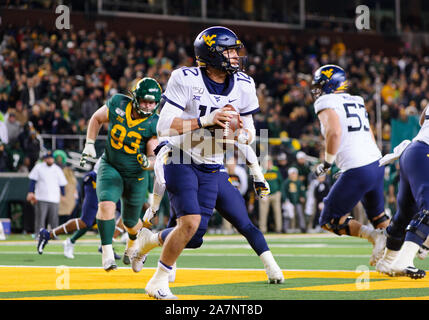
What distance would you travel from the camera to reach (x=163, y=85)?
22469 mm

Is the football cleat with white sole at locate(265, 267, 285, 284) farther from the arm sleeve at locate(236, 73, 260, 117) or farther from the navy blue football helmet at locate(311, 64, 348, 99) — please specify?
the navy blue football helmet at locate(311, 64, 348, 99)

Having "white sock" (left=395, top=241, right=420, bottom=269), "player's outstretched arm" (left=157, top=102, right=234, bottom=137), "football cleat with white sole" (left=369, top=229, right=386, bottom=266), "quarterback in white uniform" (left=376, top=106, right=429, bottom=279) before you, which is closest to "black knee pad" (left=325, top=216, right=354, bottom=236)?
"football cleat with white sole" (left=369, top=229, right=386, bottom=266)

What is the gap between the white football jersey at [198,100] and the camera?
6.30 m

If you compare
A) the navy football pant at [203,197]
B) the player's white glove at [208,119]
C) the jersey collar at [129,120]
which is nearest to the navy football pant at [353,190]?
the navy football pant at [203,197]

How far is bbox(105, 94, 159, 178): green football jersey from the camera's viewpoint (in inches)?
364

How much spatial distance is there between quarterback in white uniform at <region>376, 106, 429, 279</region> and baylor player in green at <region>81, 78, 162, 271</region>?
2.67m

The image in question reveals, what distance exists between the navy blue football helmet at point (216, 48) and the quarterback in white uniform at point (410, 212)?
1884mm

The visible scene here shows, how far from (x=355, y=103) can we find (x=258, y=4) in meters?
25.7

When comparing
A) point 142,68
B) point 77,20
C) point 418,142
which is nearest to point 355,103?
point 418,142

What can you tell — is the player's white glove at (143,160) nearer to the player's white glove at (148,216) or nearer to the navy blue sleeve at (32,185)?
the player's white glove at (148,216)

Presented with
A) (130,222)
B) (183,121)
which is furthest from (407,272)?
(130,222)

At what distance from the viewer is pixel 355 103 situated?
28.8 ft

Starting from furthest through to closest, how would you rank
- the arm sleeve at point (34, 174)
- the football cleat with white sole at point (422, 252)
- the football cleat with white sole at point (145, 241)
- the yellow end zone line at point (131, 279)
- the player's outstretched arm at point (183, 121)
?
the arm sleeve at point (34, 174) < the football cleat with white sole at point (422, 252) < the football cleat with white sole at point (145, 241) < the yellow end zone line at point (131, 279) < the player's outstretched arm at point (183, 121)

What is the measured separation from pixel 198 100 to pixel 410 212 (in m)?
2.46
